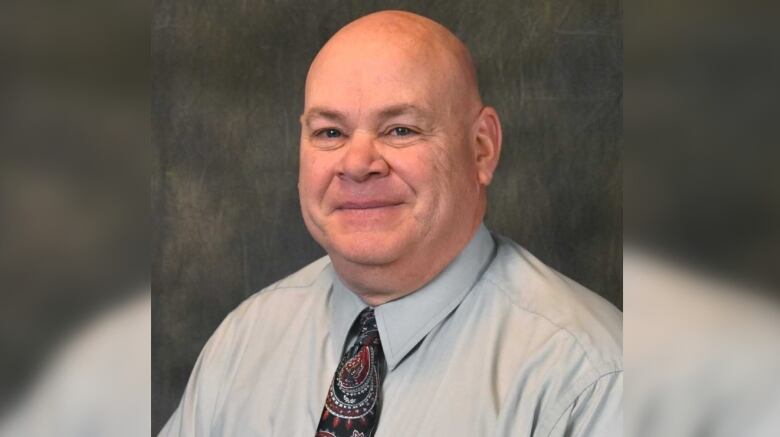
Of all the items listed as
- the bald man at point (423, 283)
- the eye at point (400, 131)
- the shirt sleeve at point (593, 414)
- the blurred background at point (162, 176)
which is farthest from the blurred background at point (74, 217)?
the shirt sleeve at point (593, 414)

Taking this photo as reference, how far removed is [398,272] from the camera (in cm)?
173

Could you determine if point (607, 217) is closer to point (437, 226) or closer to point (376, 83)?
point (437, 226)

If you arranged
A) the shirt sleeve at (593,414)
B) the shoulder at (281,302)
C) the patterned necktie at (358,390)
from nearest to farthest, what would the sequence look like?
the shirt sleeve at (593,414) < the patterned necktie at (358,390) < the shoulder at (281,302)

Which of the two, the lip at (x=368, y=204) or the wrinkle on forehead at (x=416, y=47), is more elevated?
the wrinkle on forehead at (x=416, y=47)

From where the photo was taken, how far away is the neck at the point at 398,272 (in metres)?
1.72

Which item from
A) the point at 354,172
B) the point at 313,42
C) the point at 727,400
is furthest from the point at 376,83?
the point at 727,400

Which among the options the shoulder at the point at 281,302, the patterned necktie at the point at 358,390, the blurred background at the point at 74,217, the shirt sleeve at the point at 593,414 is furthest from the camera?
the blurred background at the point at 74,217

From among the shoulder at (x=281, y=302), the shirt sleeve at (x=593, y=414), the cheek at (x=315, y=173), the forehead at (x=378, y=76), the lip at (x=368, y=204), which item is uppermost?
the forehead at (x=378, y=76)

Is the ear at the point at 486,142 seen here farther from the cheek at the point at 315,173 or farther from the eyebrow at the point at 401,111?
the cheek at the point at 315,173

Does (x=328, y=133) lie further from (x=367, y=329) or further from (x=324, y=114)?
(x=367, y=329)

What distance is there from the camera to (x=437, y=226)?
67.4 inches

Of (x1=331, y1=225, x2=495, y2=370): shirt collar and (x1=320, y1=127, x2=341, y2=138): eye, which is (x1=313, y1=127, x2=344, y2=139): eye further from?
(x1=331, y1=225, x2=495, y2=370): shirt collar

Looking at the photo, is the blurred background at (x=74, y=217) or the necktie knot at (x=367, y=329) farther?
the blurred background at (x=74, y=217)

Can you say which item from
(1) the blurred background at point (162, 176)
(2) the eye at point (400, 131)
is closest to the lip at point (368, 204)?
A: (2) the eye at point (400, 131)
